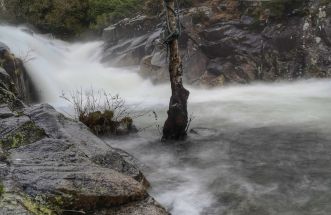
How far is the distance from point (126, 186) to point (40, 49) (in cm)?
1752

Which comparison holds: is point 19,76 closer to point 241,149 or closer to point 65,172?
point 241,149

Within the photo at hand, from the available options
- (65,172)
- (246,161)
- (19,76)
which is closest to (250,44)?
(19,76)

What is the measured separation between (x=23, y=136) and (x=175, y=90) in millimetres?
3897

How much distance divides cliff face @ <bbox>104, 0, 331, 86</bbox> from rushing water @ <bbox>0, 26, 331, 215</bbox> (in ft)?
1.93

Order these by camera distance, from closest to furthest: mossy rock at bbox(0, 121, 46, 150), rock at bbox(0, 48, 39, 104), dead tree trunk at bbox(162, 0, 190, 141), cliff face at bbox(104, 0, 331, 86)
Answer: mossy rock at bbox(0, 121, 46, 150) < dead tree trunk at bbox(162, 0, 190, 141) < rock at bbox(0, 48, 39, 104) < cliff face at bbox(104, 0, 331, 86)

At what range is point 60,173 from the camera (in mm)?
5113

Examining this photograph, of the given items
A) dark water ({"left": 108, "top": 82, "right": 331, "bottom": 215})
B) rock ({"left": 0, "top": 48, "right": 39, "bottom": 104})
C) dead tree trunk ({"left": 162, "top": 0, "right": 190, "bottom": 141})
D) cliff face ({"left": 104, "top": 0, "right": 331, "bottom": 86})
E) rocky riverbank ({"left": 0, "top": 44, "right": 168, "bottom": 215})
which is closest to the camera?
rocky riverbank ({"left": 0, "top": 44, "right": 168, "bottom": 215})

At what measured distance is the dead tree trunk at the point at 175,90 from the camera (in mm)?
9094

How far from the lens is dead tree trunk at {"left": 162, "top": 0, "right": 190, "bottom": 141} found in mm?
9094

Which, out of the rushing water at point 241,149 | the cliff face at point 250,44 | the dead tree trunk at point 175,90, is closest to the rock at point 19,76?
the rushing water at point 241,149

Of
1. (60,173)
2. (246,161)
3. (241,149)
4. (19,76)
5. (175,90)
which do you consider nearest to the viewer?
(60,173)

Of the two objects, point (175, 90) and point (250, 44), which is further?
point (250, 44)

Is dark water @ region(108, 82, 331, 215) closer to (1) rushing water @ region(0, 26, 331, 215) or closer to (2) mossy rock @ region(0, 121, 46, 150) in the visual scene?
(1) rushing water @ region(0, 26, 331, 215)

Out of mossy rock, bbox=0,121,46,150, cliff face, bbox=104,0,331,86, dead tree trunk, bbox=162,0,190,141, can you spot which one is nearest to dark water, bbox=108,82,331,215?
dead tree trunk, bbox=162,0,190,141
